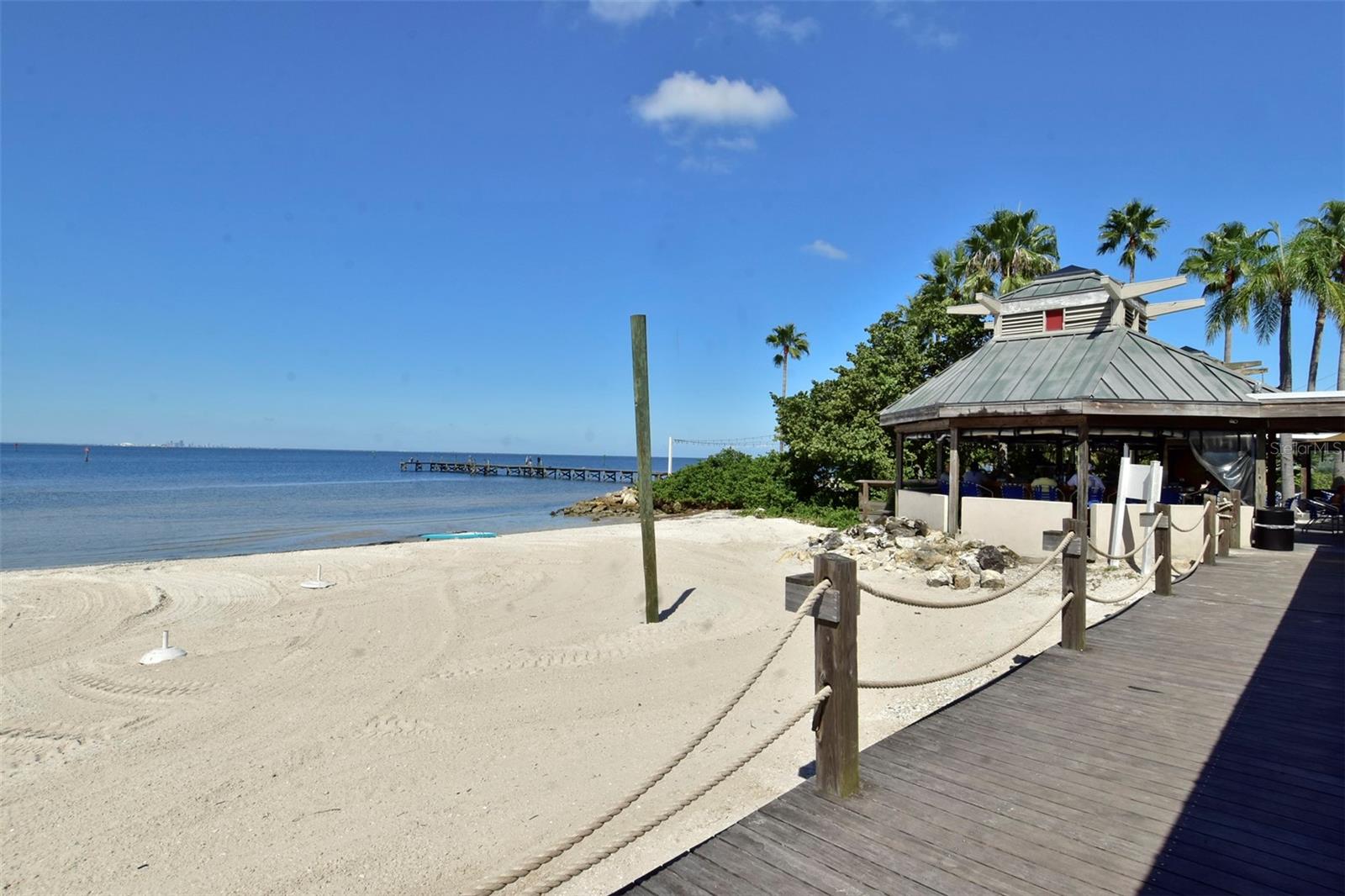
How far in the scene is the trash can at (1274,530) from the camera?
12.6m

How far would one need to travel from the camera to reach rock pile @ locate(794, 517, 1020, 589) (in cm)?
1223

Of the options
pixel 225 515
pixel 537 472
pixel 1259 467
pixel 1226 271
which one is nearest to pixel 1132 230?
pixel 1226 271

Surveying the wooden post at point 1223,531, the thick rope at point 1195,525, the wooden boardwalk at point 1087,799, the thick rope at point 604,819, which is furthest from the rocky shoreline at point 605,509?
the thick rope at point 604,819

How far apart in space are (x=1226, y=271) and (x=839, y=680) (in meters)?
35.1

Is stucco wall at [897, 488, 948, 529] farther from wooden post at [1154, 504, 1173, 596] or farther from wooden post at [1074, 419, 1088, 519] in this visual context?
wooden post at [1154, 504, 1173, 596]

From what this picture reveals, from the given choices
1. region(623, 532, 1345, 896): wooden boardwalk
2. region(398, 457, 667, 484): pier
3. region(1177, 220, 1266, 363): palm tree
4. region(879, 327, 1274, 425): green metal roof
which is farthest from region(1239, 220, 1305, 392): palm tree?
region(398, 457, 667, 484): pier

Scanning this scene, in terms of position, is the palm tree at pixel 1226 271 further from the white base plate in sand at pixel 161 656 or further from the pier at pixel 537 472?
the pier at pixel 537 472

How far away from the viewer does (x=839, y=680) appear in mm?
3693

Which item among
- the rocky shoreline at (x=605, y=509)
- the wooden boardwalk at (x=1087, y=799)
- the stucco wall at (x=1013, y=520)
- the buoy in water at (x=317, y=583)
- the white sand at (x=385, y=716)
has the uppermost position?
the stucco wall at (x=1013, y=520)

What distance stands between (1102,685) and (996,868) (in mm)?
3193

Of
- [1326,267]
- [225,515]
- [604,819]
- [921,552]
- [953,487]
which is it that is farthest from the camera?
[225,515]

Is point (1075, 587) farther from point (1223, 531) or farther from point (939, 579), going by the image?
point (1223, 531)

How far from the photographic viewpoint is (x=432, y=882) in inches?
173

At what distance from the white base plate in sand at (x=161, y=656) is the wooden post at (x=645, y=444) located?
601 cm
